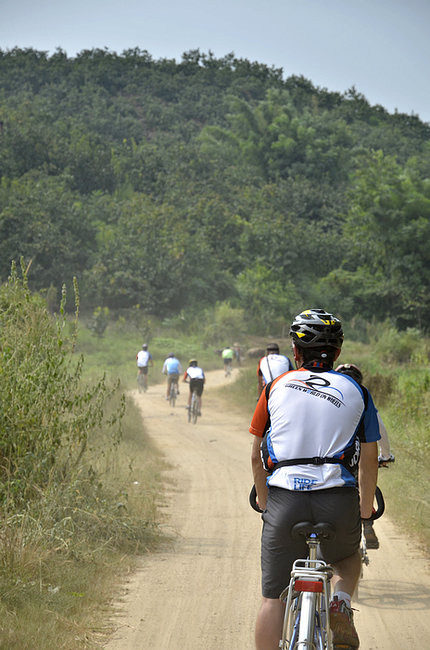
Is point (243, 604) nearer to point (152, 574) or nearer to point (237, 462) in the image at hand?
point (152, 574)

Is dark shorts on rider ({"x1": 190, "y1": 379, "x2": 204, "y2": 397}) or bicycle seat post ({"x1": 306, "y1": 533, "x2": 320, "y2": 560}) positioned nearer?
bicycle seat post ({"x1": 306, "y1": 533, "x2": 320, "y2": 560})

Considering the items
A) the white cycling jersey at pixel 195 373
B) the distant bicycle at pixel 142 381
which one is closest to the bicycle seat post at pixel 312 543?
the white cycling jersey at pixel 195 373

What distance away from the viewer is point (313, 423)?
135 inches

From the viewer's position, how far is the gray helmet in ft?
12.4

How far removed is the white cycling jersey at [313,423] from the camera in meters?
3.41

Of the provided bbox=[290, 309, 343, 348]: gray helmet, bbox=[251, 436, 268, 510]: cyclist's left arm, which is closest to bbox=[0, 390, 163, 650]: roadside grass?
bbox=[251, 436, 268, 510]: cyclist's left arm

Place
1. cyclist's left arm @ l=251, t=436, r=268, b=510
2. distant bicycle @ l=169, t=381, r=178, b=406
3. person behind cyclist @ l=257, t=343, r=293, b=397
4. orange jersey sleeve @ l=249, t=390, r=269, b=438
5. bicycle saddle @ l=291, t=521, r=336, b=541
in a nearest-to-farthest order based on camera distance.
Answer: bicycle saddle @ l=291, t=521, r=336, b=541 < orange jersey sleeve @ l=249, t=390, r=269, b=438 < cyclist's left arm @ l=251, t=436, r=268, b=510 < person behind cyclist @ l=257, t=343, r=293, b=397 < distant bicycle @ l=169, t=381, r=178, b=406

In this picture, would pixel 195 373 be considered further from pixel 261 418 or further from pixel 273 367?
pixel 261 418

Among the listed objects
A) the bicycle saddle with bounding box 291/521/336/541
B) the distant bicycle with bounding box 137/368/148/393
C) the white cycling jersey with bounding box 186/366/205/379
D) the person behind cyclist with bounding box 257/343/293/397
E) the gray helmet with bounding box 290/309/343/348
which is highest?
the gray helmet with bounding box 290/309/343/348

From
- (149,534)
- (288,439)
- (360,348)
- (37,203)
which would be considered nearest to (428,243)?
(360,348)

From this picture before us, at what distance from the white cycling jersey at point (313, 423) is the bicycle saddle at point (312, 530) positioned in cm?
15

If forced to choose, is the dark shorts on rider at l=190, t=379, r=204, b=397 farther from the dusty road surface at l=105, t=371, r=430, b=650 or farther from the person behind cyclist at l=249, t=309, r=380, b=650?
the person behind cyclist at l=249, t=309, r=380, b=650

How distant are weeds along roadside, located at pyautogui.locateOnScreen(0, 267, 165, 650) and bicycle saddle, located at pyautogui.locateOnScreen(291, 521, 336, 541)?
220 centimetres

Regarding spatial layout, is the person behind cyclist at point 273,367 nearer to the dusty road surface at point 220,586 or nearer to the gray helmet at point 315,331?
the dusty road surface at point 220,586
